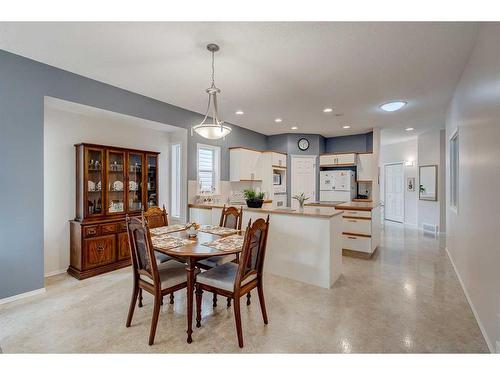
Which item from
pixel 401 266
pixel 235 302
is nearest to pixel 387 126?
pixel 401 266

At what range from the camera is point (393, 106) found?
4.24m

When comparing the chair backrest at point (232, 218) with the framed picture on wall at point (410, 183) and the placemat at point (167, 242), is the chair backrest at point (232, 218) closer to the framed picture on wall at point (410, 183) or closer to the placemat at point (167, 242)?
the placemat at point (167, 242)

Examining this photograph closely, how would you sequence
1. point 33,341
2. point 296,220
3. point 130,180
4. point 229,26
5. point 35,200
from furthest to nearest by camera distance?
point 130,180 < point 296,220 < point 35,200 < point 229,26 < point 33,341

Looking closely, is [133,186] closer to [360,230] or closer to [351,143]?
[360,230]

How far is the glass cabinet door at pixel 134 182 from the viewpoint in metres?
4.00

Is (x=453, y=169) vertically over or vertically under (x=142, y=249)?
over

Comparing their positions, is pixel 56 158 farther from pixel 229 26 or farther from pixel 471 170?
pixel 471 170

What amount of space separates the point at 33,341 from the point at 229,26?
Result: 10.1 feet

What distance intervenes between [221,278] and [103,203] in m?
2.46

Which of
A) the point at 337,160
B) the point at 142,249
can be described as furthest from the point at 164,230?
the point at 337,160

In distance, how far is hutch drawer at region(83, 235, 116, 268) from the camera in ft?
11.1

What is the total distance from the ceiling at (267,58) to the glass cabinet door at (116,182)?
105cm

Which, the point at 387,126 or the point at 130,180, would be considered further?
the point at 387,126

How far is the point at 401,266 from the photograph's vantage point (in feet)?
12.6
